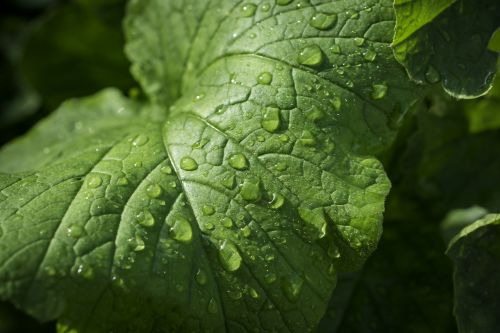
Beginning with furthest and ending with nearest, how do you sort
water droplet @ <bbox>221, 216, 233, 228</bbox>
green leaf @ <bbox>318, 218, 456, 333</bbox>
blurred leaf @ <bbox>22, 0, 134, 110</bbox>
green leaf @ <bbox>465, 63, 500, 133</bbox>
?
1. blurred leaf @ <bbox>22, 0, 134, 110</bbox>
2. green leaf @ <bbox>465, 63, 500, 133</bbox>
3. green leaf @ <bbox>318, 218, 456, 333</bbox>
4. water droplet @ <bbox>221, 216, 233, 228</bbox>

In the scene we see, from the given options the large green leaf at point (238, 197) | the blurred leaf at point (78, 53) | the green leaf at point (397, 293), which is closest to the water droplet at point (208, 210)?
the large green leaf at point (238, 197)

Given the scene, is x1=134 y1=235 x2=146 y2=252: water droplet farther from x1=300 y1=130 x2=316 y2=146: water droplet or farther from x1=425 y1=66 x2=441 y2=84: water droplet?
x1=425 y1=66 x2=441 y2=84: water droplet

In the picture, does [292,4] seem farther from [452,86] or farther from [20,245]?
[20,245]

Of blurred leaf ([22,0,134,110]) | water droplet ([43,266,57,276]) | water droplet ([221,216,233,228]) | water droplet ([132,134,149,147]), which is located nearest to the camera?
water droplet ([43,266,57,276])

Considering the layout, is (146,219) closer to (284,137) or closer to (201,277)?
(201,277)

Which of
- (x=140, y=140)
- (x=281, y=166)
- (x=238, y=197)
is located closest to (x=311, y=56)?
(x=281, y=166)

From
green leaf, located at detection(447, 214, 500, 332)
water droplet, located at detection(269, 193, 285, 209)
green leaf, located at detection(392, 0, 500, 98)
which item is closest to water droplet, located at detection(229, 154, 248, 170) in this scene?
water droplet, located at detection(269, 193, 285, 209)

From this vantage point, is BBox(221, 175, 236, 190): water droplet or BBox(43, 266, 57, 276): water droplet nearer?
BBox(43, 266, 57, 276): water droplet

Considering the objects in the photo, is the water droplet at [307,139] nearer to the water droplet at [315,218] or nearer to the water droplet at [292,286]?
the water droplet at [315,218]
